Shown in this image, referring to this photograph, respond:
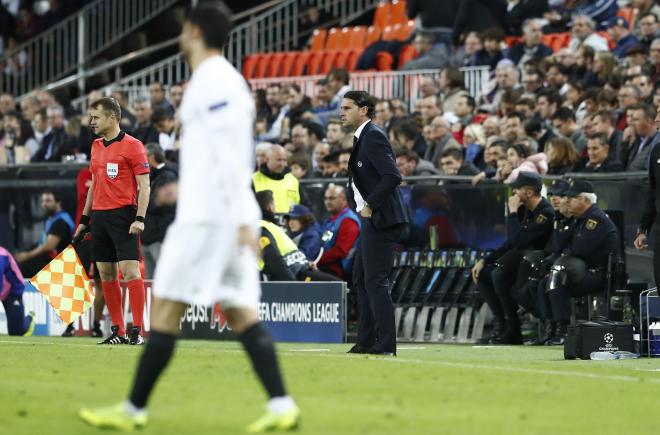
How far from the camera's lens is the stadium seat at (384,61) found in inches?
981

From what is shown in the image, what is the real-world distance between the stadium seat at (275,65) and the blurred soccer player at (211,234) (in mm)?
18826

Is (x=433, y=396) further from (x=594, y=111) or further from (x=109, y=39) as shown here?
(x=109, y=39)

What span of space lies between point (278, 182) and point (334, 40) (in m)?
9.97

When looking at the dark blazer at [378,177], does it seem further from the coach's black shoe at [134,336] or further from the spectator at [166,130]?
the spectator at [166,130]

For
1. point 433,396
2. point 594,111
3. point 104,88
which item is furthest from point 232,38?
point 433,396

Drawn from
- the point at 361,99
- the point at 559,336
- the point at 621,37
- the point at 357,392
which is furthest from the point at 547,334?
the point at 357,392

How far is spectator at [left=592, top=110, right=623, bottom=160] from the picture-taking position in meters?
17.1

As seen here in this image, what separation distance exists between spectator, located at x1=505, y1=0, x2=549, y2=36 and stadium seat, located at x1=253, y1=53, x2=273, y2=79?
4.72 meters

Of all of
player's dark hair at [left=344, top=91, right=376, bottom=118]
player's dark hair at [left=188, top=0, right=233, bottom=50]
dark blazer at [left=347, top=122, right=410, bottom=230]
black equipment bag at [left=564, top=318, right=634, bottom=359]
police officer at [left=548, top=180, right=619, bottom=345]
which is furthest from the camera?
police officer at [left=548, top=180, right=619, bottom=345]

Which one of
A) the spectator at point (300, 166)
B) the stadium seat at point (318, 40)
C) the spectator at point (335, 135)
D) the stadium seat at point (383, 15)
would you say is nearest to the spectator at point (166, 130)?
the spectator at point (300, 166)

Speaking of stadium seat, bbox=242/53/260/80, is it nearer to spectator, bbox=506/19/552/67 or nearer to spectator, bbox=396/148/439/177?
spectator, bbox=506/19/552/67

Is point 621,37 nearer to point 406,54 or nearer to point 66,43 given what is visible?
point 406,54

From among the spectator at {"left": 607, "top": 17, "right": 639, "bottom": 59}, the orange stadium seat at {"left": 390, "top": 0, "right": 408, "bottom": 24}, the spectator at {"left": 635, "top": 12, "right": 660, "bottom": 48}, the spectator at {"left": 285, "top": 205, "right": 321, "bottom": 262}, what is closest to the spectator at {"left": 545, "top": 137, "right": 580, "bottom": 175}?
the spectator at {"left": 285, "top": 205, "right": 321, "bottom": 262}

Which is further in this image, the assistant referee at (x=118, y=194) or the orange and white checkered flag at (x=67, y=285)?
the orange and white checkered flag at (x=67, y=285)
